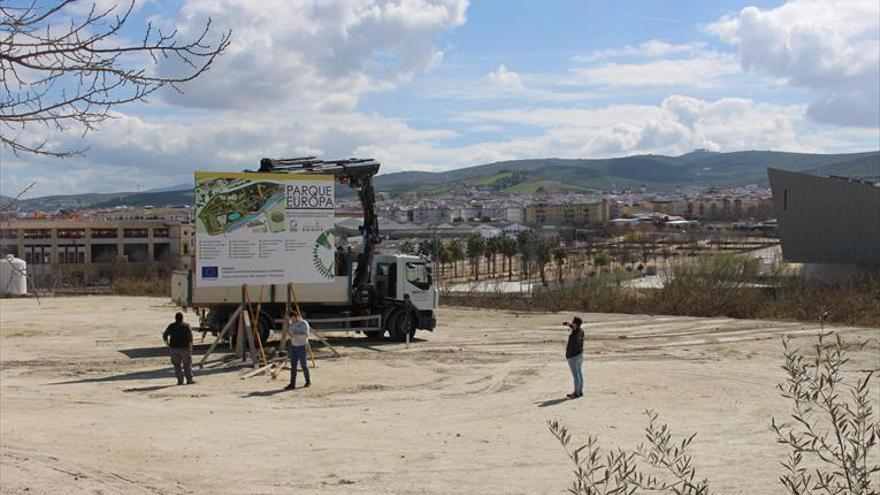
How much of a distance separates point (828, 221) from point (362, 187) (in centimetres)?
4353

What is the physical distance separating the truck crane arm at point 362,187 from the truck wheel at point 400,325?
43.2 inches

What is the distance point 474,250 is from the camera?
341 feet

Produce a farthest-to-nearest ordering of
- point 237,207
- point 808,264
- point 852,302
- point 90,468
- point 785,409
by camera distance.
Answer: point 808,264 < point 852,302 < point 237,207 < point 785,409 < point 90,468

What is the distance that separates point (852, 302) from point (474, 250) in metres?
63.9

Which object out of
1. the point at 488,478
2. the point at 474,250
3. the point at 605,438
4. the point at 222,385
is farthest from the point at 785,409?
the point at 474,250

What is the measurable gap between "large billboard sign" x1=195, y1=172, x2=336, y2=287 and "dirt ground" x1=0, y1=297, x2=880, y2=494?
2.53 meters

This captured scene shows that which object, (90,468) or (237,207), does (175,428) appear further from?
(237,207)

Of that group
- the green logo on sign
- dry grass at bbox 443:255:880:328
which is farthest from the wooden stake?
dry grass at bbox 443:255:880:328

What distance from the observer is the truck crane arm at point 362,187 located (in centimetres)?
2798

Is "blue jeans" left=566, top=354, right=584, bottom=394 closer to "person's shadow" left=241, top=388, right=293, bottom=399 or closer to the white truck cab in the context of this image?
"person's shadow" left=241, top=388, right=293, bottom=399

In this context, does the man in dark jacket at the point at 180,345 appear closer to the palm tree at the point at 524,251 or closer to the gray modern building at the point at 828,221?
the gray modern building at the point at 828,221

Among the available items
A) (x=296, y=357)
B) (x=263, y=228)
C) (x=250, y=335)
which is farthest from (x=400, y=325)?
(x=296, y=357)

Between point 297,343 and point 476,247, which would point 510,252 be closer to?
point 476,247

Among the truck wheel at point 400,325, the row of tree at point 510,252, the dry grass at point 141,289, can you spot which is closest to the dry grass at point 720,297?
the dry grass at point 141,289
